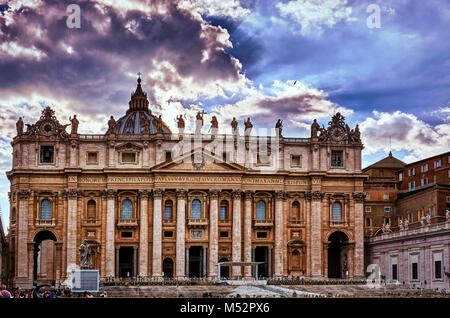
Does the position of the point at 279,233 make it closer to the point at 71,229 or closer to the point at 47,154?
the point at 71,229

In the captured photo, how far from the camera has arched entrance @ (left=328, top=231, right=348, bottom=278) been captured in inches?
3977

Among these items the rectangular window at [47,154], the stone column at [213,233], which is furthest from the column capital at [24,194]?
the stone column at [213,233]

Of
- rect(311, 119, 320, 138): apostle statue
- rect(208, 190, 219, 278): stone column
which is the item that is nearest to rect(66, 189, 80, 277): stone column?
rect(208, 190, 219, 278): stone column

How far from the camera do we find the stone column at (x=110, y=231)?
9506 centimetres

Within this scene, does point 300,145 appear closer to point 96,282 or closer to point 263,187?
point 263,187

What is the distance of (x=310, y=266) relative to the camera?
98.1 metres

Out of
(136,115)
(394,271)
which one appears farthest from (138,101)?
(394,271)

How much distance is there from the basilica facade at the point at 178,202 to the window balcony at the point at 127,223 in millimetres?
130

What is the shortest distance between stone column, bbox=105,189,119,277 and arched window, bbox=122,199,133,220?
5.44 ft

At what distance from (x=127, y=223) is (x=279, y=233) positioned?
61.9 ft

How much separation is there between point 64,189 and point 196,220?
16780 mm

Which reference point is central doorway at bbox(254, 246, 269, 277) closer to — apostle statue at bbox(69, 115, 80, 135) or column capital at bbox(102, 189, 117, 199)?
column capital at bbox(102, 189, 117, 199)

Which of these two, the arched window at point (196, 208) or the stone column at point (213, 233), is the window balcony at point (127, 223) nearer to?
the arched window at point (196, 208)
